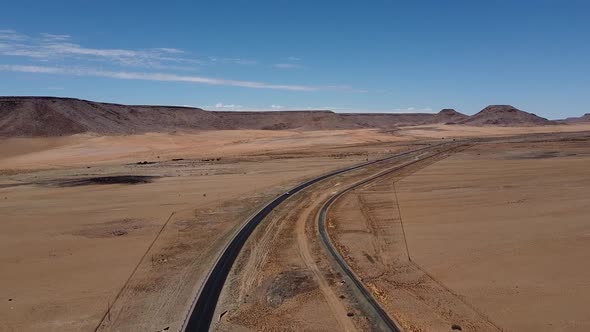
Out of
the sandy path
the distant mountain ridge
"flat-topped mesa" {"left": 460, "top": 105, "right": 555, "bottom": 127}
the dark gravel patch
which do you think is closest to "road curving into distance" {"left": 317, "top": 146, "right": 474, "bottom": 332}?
the sandy path

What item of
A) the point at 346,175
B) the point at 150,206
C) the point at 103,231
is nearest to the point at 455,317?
the point at 103,231

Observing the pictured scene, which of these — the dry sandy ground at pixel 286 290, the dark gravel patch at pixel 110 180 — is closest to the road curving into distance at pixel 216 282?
the dry sandy ground at pixel 286 290

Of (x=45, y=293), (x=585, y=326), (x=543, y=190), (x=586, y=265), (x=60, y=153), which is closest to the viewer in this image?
(x=585, y=326)

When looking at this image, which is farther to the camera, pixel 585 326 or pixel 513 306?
pixel 513 306

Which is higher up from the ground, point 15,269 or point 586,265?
point 586,265

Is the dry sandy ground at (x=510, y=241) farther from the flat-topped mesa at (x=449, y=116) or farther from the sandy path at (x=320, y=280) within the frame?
the flat-topped mesa at (x=449, y=116)

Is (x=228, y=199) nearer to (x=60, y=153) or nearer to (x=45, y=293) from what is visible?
(x=45, y=293)
